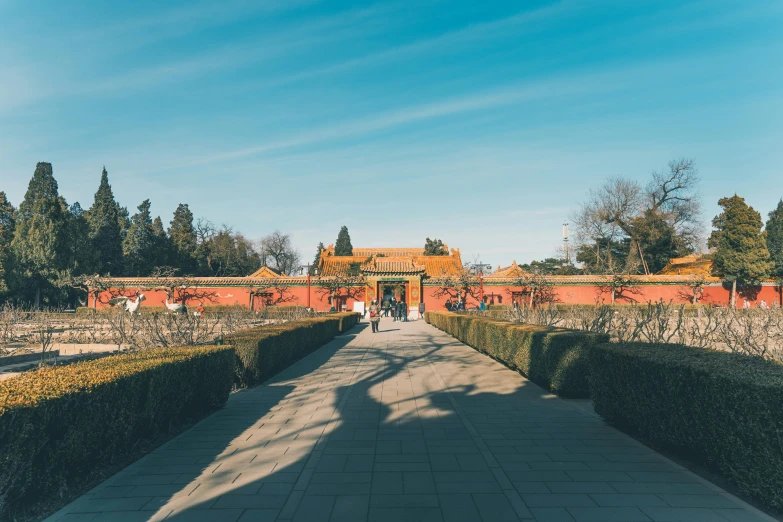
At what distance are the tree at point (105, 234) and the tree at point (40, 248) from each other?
4.63m

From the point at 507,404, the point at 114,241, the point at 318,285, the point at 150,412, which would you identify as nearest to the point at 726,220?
the point at 318,285

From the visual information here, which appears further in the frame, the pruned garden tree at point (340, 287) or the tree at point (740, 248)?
the pruned garden tree at point (340, 287)

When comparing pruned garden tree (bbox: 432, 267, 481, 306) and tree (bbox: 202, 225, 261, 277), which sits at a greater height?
tree (bbox: 202, 225, 261, 277)

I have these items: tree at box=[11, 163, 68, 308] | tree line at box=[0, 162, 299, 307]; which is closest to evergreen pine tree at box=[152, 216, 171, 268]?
tree line at box=[0, 162, 299, 307]

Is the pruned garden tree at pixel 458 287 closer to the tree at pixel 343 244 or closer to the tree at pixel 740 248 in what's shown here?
the tree at pixel 740 248

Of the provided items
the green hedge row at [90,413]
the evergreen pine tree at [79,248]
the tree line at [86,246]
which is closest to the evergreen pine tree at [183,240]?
the tree line at [86,246]

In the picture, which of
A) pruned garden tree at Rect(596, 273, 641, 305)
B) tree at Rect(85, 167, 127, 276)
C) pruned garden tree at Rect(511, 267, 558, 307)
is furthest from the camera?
tree at Rect(85, 167, 127, 276)

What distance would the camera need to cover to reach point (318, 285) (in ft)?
114

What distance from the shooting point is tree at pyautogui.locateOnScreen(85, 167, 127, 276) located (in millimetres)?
40125

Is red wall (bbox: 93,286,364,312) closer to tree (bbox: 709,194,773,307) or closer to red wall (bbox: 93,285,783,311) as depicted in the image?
red wall (bbox: 93,285,783,311)

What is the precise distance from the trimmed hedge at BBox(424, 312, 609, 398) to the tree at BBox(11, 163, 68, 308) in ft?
106

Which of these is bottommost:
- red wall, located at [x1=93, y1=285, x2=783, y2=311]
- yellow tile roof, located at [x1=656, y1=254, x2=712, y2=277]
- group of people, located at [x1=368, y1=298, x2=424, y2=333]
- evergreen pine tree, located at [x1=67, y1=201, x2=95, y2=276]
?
group of people, located at [x1=368, y1=298, x2=424, y2=333]

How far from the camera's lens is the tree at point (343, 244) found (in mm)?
63594

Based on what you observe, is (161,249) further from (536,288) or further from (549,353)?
(549,353)
